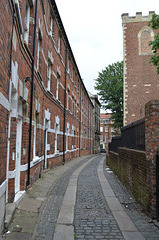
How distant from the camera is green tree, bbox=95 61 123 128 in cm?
3030

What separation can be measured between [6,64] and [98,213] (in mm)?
4092

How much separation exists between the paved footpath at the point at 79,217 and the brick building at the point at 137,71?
16.0m

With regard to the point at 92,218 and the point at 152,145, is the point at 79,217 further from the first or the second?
the point at 152,145

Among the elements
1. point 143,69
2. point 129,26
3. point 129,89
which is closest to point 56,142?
point 129,89

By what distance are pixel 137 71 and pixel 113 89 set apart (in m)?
8.01

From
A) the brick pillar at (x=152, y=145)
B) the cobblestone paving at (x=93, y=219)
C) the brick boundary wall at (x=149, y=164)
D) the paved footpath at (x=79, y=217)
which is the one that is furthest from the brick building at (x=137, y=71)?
the brick pillar at (x=152, y=145)

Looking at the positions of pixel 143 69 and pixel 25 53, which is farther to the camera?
pixel 143 69

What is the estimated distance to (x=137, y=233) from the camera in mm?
4148

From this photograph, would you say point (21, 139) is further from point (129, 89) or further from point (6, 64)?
point (129, 89)

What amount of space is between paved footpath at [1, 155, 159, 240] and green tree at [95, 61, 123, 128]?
23346mm

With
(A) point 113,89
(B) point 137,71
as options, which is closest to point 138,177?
(B) point 137,71

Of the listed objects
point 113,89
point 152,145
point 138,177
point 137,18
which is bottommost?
point 138,177

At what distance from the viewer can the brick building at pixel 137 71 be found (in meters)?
22.4

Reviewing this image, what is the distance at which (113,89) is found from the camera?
30.7 metres
